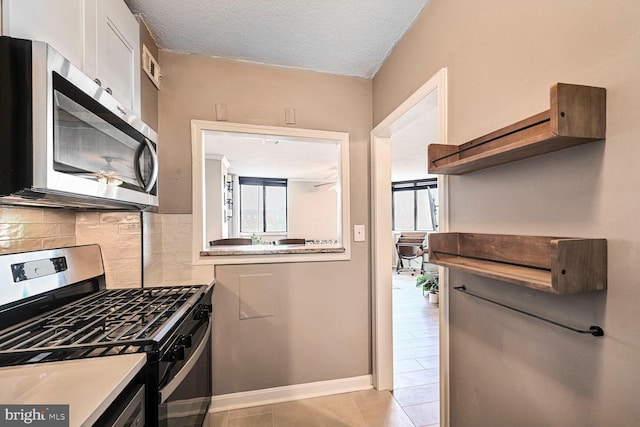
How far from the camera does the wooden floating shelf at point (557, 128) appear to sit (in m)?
0.68

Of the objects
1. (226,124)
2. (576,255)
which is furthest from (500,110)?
(226,124)

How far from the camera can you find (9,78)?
72 cm

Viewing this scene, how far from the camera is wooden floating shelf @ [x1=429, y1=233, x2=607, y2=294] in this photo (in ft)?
2.23

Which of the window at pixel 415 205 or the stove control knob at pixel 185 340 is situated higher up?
the window at pixel 415 205

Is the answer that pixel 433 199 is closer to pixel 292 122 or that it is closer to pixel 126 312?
pixel 292 122

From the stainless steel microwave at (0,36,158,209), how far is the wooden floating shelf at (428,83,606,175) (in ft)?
A: 4.38

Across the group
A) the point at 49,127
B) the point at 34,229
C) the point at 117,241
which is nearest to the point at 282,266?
the point at 117,241

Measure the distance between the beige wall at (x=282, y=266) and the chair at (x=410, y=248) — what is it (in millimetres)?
5132

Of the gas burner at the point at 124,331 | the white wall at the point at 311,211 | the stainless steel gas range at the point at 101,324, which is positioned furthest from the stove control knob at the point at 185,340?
the white wall at the point at 311,211

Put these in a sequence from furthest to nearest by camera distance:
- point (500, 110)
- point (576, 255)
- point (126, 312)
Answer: point (126, 312)
point (500, 110)
point (576, 255)

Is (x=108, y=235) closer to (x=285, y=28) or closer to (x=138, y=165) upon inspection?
(x=138, y=165)

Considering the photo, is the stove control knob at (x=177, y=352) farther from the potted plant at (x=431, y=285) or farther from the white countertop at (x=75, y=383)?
the potted plant at (x=431, y=285)

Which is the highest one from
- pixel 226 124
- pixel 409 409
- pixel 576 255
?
pixel 226 124

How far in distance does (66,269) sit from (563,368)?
79.9 inches
